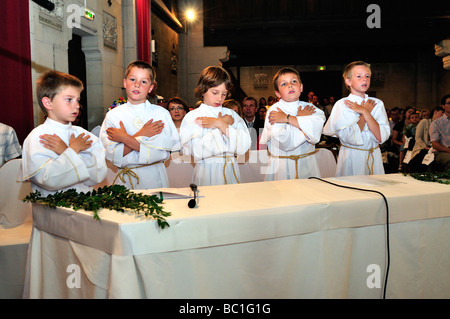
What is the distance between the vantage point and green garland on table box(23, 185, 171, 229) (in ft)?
4.54

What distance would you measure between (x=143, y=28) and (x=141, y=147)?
20.6ft

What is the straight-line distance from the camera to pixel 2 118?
3.83 meters

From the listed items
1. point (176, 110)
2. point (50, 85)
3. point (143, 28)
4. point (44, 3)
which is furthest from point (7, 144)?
point (143, 28)

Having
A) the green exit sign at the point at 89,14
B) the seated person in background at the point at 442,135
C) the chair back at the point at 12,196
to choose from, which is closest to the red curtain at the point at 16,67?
the chair back at the point at 12,196

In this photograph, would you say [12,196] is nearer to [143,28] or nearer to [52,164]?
[52,164]

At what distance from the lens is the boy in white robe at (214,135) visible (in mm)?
2680

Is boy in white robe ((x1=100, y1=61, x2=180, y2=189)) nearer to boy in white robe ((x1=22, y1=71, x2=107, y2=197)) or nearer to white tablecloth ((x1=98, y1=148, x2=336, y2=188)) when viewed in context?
boy in white robe ((x1=22, y1=71, x2=107, y2=197))

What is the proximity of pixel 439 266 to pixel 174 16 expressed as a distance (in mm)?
11243

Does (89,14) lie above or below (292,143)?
above

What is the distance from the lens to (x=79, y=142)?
79.5 inches

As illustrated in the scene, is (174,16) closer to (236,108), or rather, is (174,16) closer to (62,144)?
(236,108)

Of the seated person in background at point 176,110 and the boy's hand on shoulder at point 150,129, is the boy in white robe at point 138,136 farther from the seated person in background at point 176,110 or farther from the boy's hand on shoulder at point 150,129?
the seated person in background at point 176,110

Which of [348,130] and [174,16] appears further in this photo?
[174,16]
